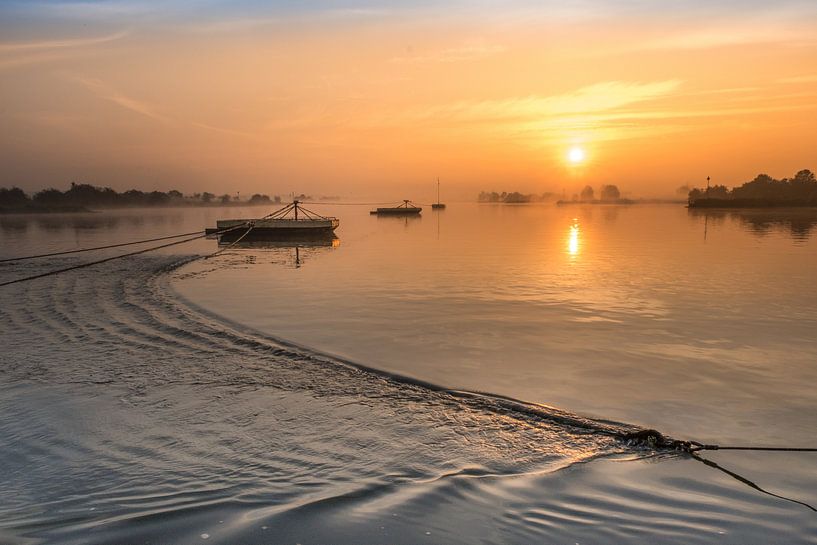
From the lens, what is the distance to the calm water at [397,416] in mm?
4227

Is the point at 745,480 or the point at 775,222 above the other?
the point at 775,222

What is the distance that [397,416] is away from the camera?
6.64 metres

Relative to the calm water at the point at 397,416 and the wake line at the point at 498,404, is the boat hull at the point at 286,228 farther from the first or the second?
the wake line at the point at 498,404

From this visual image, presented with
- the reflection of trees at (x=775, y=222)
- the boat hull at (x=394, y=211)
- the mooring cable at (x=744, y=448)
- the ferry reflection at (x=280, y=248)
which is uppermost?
the boat hull at (x=394, y=211)

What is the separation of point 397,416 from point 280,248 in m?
29.7

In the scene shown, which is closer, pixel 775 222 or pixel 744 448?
pixel 744 448

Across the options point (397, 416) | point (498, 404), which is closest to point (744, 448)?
point (498, 404)

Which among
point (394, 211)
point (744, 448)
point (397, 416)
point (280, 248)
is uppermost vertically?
point (394, 211)

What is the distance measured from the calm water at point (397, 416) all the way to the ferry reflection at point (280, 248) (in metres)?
11.4

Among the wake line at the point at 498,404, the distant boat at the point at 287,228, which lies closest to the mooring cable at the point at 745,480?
the wake line at the point at 498,404

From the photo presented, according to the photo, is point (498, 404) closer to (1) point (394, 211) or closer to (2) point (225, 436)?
(2) point (225, 436)

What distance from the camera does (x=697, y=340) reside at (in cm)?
1109

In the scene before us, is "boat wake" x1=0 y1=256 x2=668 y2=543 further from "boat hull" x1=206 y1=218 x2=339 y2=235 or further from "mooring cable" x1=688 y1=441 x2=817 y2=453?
"boat hull" x1=206 y1=218 x2=339 y2=235

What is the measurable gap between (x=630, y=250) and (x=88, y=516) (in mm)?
33822
